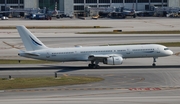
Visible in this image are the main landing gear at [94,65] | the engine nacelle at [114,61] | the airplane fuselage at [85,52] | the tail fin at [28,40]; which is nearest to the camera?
the engine nacelle at [114,61]

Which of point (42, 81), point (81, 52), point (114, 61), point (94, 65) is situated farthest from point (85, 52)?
point (42, 81)

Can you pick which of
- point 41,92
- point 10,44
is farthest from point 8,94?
point 10,44

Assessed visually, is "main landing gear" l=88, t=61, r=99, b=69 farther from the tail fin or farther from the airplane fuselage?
the tail fin

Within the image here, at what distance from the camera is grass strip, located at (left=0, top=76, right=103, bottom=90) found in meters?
56.8

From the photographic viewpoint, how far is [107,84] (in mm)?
57906

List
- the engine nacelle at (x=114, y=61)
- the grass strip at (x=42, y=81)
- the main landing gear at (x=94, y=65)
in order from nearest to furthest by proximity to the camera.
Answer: the grass strip at (x=42, y=81) < the engine nacelle at (x=114, y=61) < the main landing gear at (x=94, y=65)

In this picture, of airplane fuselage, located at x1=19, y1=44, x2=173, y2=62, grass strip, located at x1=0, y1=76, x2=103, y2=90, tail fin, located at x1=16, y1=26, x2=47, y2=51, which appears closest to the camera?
grass strip, located at x1=0, y1=76, x2=103, y2=90

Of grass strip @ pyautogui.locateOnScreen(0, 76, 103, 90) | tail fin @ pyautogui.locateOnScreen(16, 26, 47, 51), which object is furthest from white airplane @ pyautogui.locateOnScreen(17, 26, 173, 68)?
grass strip @ pyautogui.locateOnScreen(0, 76, 103, 90)

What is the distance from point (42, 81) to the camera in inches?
2354

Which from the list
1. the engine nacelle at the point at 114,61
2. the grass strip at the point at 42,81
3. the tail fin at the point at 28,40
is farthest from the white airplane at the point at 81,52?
the grass strip at the point at 42,81

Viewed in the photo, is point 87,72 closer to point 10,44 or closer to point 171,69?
point 171,69

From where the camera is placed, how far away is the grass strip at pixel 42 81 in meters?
56.8

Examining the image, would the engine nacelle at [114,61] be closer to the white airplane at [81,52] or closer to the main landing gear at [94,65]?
the white airplane at [81,52]

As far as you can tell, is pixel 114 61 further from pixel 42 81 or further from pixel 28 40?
pixel 42 81
